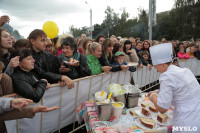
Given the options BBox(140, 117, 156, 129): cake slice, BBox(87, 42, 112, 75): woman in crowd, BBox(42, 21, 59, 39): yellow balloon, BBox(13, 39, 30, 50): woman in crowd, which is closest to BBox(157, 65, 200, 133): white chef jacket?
BBox(140, 117, 156, 129): cake slice

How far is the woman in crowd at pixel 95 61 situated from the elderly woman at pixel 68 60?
368 mm

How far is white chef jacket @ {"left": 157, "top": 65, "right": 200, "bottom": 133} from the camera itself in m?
1.45

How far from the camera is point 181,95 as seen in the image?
4.97ft

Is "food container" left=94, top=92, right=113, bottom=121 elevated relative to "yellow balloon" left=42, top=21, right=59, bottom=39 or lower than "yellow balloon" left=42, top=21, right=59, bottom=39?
lower

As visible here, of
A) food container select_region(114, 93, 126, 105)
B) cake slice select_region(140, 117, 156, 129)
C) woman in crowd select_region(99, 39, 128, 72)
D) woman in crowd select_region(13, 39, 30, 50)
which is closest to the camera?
cake slice select_region(140, 117, 156, 129)

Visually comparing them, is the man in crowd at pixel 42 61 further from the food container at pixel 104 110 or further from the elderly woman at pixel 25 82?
the food container at pixel 104 110

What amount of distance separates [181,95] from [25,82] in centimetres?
201

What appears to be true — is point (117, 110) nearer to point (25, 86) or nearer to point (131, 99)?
point (131, 99)

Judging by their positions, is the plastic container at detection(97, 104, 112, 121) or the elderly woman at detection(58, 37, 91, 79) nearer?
the plastic container at detection(97, 104, 112, 121)

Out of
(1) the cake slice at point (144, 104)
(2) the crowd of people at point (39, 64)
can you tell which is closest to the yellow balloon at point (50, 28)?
(2) the crowd of people at point (39, 64)

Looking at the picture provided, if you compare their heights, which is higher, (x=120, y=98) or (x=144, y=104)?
(x=120, y=98)

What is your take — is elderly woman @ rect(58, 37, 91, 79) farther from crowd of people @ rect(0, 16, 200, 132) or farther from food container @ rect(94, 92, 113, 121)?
food container @ rect(94, 92, 113, 121)

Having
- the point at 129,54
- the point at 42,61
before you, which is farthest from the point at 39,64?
the point at 129,54

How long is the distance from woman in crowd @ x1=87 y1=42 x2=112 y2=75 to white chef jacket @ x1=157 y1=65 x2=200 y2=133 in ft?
5.91
